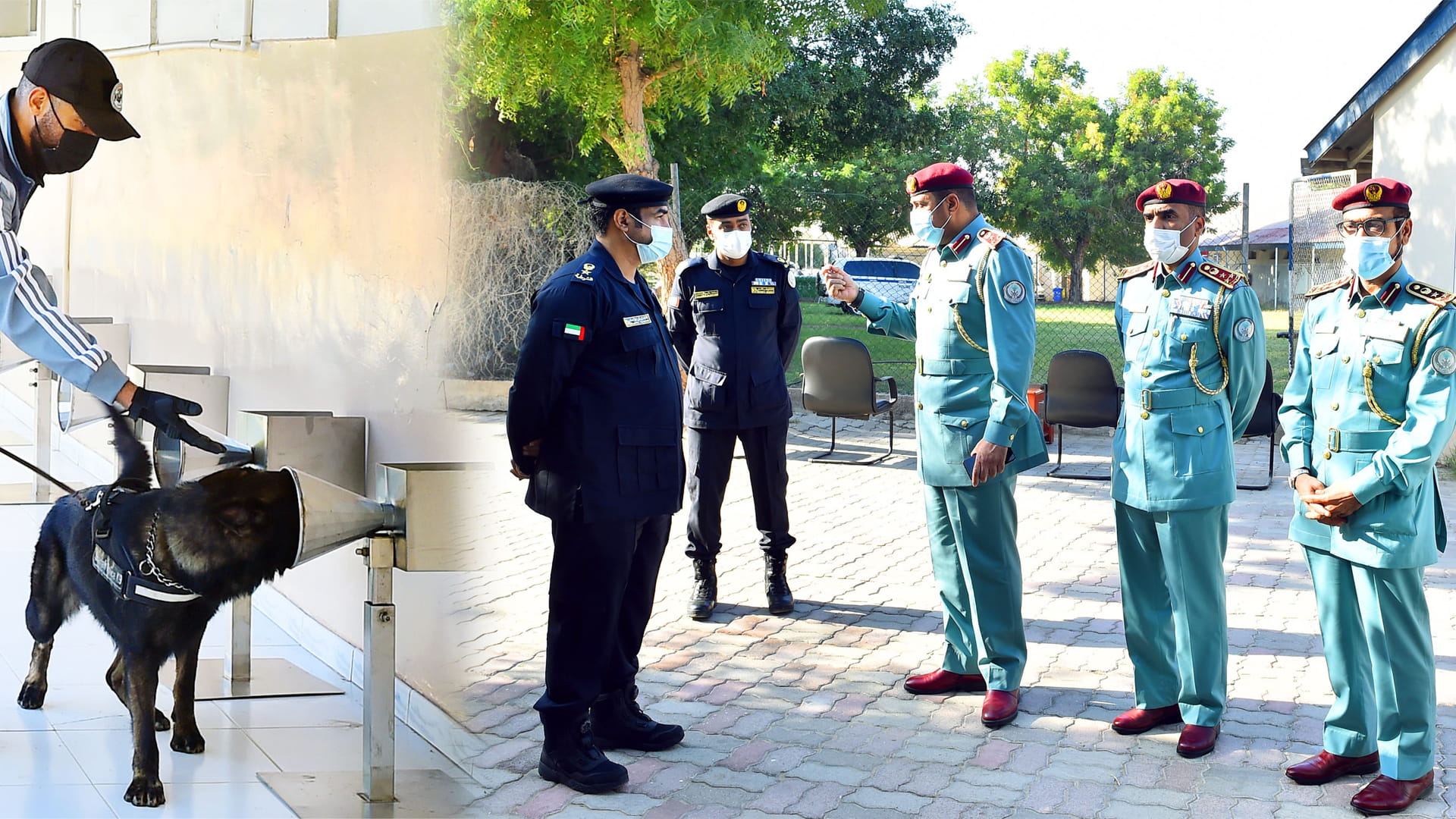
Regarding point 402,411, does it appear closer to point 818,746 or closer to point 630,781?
point 630,781

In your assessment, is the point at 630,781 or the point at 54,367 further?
the point at 630,781

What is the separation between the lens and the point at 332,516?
10.6ft

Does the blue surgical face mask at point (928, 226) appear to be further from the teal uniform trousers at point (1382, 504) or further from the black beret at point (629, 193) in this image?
the teal uniform trousers at point (1382, 504)

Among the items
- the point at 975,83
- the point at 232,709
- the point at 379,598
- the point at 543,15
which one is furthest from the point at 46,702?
the point at 975,83

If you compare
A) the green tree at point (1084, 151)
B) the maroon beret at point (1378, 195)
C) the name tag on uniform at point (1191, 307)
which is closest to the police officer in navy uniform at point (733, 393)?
the name tag on uniform at point (1191, 307)

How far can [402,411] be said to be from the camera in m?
3.54

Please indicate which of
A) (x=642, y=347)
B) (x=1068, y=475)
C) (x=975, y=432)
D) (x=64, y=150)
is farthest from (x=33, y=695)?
(x=1068, y=475)

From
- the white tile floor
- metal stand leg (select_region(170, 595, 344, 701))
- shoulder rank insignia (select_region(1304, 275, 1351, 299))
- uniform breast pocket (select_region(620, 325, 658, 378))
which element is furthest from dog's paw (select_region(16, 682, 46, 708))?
→ shoulder rank insignia (select_region(1304, 275, 1351, 299))

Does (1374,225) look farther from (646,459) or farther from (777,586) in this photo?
(777,586)

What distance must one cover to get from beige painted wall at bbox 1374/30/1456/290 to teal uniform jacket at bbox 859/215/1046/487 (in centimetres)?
680

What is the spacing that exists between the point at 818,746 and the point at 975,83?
1637 inches

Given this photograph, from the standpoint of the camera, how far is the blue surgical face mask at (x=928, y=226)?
171 inches

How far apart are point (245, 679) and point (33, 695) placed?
0.64m

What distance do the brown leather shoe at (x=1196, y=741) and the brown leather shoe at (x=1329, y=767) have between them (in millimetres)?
249
